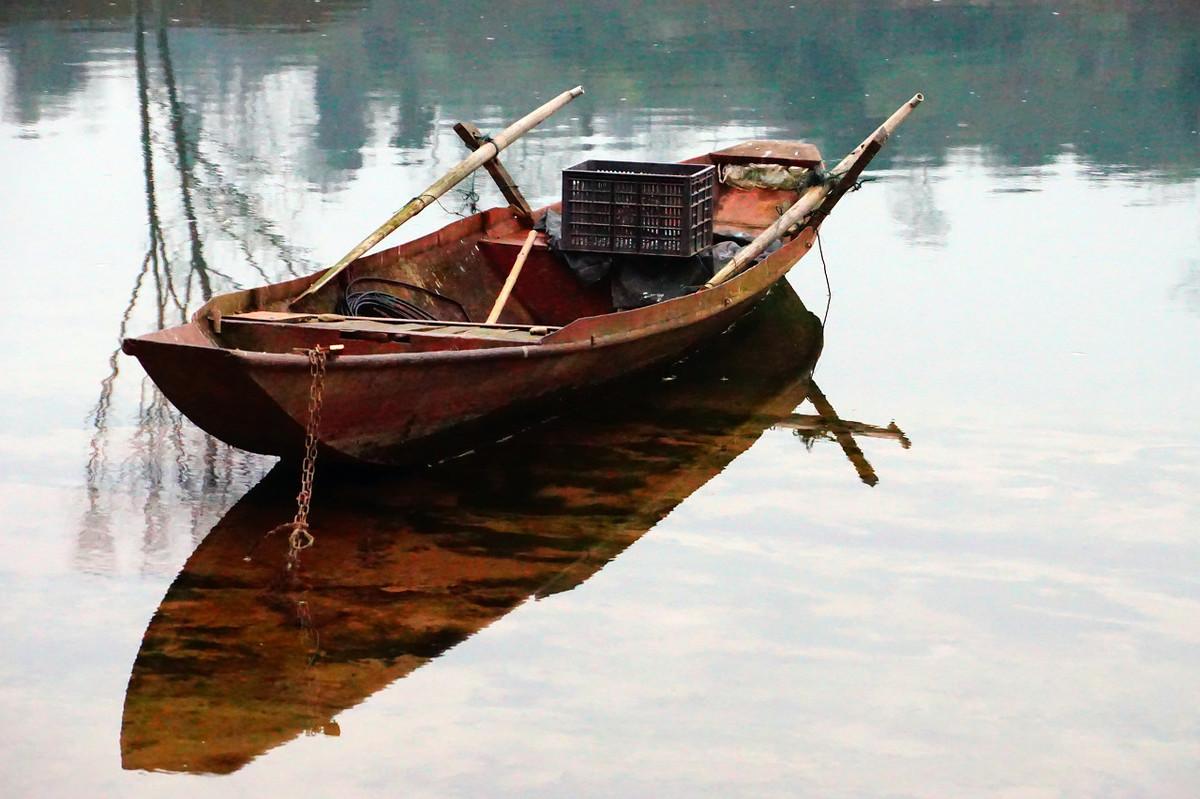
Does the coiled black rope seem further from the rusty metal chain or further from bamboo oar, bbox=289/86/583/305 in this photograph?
the rusty metal chain

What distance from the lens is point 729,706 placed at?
18.2 ft

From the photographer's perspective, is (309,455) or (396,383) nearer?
(309,455)

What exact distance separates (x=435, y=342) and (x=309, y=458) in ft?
3.11

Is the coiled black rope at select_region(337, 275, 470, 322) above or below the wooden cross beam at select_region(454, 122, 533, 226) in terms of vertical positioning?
below

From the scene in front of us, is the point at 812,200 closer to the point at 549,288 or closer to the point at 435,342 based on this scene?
the point at 549,288

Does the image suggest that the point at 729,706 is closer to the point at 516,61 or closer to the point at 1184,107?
the point at 1184,107

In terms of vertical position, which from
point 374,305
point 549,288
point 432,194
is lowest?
point 549,288

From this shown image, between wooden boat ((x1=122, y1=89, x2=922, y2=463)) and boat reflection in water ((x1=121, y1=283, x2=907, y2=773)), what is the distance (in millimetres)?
270

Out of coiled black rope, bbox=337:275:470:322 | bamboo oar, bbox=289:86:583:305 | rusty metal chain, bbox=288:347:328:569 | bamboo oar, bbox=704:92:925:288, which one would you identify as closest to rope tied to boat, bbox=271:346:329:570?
rusty metal chain, bbox=288:347:328:569

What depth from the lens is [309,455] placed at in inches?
270

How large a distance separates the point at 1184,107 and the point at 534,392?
14573 mm

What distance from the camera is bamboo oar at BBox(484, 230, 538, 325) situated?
336 inches

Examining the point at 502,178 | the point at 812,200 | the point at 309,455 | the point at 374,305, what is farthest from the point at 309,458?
the point at 812,200

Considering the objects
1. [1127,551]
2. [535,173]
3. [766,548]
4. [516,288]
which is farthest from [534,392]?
[535,173]
